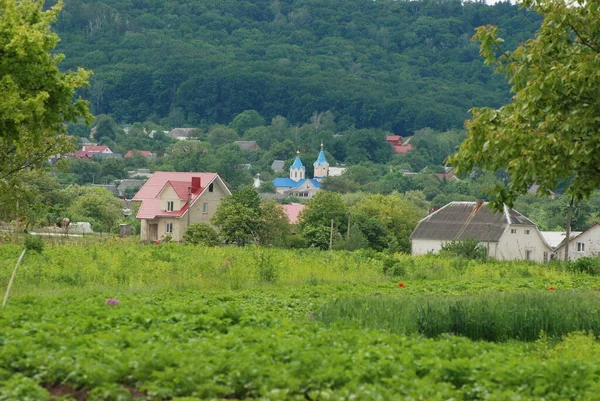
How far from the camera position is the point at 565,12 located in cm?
1864

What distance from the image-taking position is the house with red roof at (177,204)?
75625mm

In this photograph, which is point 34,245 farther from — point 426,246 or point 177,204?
point 426,246

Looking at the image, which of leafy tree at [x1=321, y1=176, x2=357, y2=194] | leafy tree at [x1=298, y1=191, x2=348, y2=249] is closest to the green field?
leafy tree at [x1=298, y1=191, x2=348, y2=249]

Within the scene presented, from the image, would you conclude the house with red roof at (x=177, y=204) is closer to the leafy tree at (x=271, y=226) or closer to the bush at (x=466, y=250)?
the leafy tree at (x=271, y=226)

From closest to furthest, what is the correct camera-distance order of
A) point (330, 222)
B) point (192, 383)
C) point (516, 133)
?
point (192, 383)
point (516, 133)
point (330, 222)

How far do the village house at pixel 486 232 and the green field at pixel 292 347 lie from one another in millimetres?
57166

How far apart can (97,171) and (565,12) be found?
7072 inches

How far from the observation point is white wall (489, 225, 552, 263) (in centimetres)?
8062

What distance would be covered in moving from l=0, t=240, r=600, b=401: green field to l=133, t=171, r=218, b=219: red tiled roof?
172 ft

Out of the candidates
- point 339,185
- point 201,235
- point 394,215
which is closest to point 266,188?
point 339,185

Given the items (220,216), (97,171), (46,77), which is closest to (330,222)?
(220,216)

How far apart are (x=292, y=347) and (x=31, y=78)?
36.6ft

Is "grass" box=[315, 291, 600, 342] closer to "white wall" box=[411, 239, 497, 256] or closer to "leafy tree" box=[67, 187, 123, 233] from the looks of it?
"white wall" box=[411, 239, 497, 256]

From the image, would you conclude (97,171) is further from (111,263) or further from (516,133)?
(516,133)
